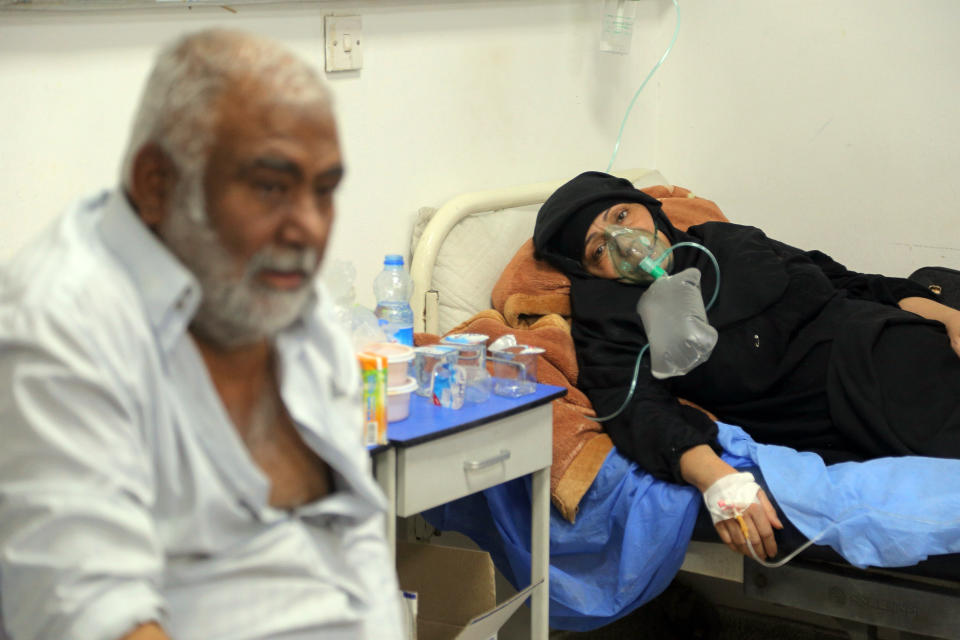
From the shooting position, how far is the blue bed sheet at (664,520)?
5.98 feet

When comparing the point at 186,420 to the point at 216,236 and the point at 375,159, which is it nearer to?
the point at 216,236

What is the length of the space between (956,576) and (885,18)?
1.62 m

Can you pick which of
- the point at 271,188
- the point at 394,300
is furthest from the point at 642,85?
the point at 271,188

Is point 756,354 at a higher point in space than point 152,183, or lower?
lower

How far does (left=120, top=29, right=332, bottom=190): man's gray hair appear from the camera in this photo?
881mm

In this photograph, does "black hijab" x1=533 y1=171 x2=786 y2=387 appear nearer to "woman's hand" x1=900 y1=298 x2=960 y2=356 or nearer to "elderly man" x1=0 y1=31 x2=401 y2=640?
"woman's hand" x1=900 y1=298 x2=960 y2=356

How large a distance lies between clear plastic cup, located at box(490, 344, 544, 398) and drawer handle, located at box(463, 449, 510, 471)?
138mm

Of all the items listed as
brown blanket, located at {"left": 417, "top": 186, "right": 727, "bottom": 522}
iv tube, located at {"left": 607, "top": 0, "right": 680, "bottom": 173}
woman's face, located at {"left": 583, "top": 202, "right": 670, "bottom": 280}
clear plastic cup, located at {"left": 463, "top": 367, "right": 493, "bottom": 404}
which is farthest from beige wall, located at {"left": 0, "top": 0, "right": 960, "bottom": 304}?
clear plastic cup, located at {"left": 463, "top": 367, "right": 493, "bottom": 404}

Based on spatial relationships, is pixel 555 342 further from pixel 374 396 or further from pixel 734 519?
pixel 374 396

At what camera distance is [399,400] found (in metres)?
1.68

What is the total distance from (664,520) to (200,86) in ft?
4.45

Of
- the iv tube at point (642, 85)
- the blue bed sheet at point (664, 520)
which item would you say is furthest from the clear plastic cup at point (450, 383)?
the iv tube at point (642, 85)

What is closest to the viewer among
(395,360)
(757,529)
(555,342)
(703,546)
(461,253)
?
(395,360)

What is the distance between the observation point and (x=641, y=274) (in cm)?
227
